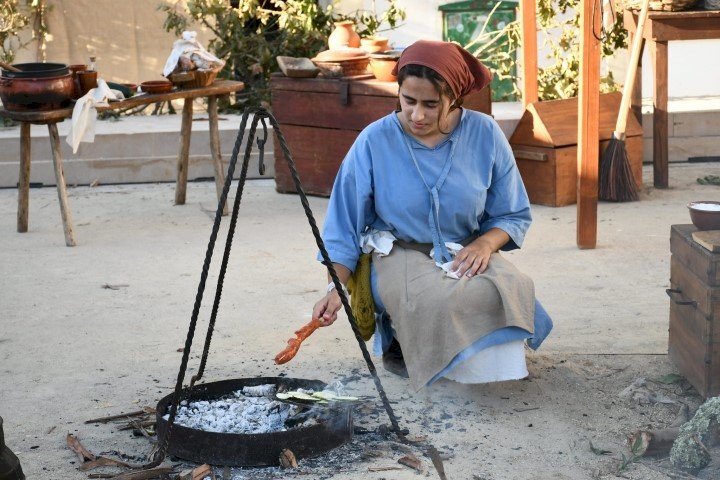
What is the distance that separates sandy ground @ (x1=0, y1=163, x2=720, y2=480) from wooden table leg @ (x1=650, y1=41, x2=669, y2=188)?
14 centimetres

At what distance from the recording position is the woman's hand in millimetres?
3824

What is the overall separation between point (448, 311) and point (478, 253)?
29 centimetres

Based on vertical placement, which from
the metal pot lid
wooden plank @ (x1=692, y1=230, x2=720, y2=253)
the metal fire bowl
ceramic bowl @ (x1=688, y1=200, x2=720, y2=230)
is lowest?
the metal fire bowl

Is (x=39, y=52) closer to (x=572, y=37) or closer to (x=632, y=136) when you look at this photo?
(x=572, y=37)

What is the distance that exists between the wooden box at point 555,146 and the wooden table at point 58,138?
6.46 ft

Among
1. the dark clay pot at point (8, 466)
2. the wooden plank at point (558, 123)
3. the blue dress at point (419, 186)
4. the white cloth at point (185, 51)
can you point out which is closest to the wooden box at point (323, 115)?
the wooden plank at point (558, 123)

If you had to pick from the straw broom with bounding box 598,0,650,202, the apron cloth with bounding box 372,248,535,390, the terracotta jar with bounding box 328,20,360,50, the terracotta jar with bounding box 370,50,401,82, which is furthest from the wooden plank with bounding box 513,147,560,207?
the apron cloth with bounding box 372,248,535,390

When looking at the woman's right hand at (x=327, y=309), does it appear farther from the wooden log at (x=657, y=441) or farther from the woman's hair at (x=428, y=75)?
the wooden log at (x=657, y=441)

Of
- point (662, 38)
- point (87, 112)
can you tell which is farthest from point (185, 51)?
point (662, 38)

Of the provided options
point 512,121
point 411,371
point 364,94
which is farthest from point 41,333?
point 512,121

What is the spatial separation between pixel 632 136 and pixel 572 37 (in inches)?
63.0

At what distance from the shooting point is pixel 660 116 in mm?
7199

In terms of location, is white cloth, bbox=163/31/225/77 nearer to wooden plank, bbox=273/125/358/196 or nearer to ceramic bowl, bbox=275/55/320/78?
ceramic bowl, bbox=275/55/320/78

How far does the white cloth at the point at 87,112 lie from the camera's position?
19.9 ft
